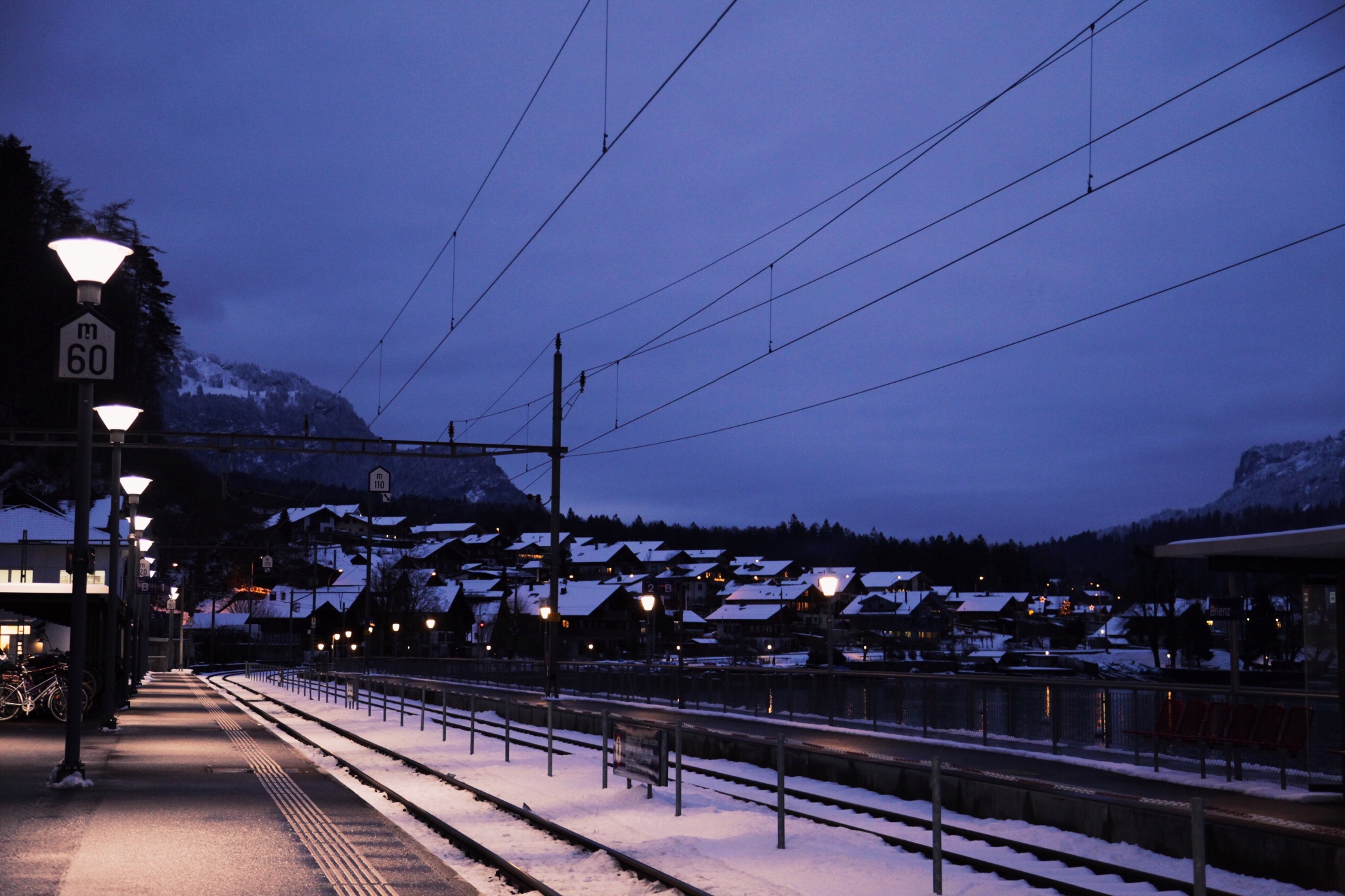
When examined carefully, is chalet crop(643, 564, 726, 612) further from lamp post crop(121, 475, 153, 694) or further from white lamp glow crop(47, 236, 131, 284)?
white lamp glow crop(47, 236, 131, 284)

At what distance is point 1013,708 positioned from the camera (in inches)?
839

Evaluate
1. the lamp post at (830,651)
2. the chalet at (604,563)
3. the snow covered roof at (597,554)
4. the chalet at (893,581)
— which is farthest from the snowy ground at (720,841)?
the chalet at (893,581)

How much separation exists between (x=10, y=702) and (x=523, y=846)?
22379 millimetres

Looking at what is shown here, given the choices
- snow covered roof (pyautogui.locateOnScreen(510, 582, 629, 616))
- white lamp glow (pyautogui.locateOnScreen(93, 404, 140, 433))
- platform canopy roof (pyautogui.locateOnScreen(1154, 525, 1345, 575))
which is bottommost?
snow covered roof (pyautogui.locateOnScreen(510, 582, 629, 616))

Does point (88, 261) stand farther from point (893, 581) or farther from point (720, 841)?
point (893, 581)

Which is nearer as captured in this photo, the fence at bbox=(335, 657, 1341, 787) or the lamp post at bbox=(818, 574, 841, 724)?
the fence at bbox=(335, 657, 1341, 787)

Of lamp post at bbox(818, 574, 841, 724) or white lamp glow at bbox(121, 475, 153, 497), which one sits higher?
white lamp glow at bbox(121, 475, 153, 497)

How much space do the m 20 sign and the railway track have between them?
6.56 meters

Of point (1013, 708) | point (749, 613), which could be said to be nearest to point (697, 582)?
point (749, 613)

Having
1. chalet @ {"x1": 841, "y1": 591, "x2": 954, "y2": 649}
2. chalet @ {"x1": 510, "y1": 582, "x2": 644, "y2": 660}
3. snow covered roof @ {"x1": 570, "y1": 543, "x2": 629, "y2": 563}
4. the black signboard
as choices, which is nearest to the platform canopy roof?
the black signboard

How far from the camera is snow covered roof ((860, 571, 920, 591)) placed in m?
179

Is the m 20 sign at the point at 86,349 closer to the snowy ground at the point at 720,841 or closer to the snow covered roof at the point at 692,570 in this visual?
the snowy ground at the point at 720,841

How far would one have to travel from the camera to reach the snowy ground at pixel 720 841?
10.8 m

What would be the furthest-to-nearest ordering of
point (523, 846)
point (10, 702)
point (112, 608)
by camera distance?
1. point (10, 702)
2. point (112, 608)
3. point (523, 846)
